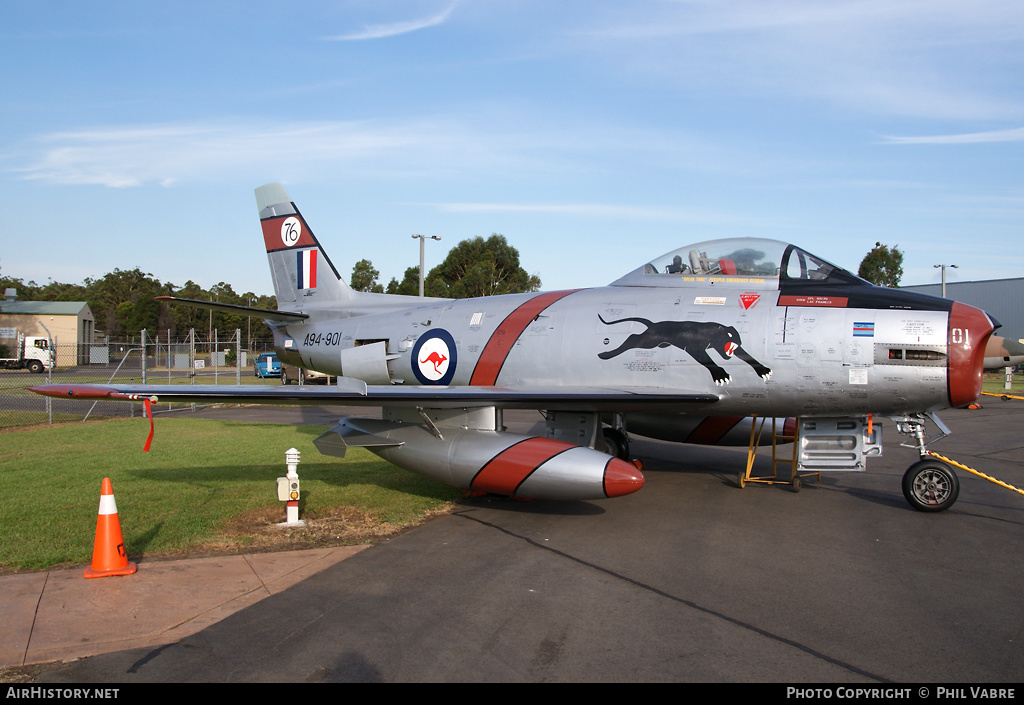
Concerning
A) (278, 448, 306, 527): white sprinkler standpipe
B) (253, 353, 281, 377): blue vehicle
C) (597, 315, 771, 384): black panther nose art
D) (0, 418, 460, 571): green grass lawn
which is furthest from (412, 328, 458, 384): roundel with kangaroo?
A: (253, 353, 281, 377): blue vehicle

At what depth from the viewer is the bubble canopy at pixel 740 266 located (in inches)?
334

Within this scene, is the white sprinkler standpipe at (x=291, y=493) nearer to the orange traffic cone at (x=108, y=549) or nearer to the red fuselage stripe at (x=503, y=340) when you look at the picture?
the orange traffic cone at (x=108, y=549)

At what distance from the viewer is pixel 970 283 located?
4738 centimetres

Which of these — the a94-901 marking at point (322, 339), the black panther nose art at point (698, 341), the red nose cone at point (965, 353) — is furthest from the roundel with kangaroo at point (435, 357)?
the red nose cone at point (965, 353)

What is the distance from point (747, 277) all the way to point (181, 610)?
24.1ft

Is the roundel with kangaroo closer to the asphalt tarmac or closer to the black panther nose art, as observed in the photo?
the asphalt tarmac

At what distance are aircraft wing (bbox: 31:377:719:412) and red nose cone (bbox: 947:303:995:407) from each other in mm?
2589

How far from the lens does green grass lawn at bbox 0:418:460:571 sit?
6664 millimetres

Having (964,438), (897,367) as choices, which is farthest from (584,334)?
(964,438)

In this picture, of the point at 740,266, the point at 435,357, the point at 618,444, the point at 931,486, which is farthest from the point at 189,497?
the point at 931,486

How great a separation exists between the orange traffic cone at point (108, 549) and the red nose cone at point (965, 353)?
8633 mm

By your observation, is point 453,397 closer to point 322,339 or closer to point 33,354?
point 322,339

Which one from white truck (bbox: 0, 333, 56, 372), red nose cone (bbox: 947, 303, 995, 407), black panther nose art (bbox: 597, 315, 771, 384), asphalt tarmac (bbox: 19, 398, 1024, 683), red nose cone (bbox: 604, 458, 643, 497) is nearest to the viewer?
asphalt tarmac (bbox: 19, 398, 1024, 683)

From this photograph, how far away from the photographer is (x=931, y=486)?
8.05m
